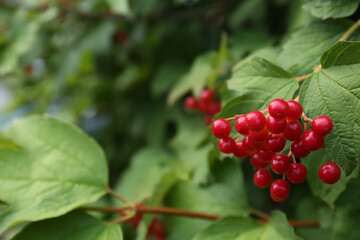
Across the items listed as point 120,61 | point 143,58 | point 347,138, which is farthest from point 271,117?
point 120,61

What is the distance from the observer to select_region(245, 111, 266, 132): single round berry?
58 centimetres

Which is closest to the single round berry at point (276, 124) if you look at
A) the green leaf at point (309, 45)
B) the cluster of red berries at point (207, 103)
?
the green leaf at point (309, 45)

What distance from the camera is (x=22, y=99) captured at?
2.72 metres

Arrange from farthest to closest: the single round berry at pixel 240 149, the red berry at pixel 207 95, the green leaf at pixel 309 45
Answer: the red berry at pixel 207 95
the green leaf at pixel 309 45
the single round berry at pixel 240 149

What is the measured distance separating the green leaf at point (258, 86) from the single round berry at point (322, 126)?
13 cm

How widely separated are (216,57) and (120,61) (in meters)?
1.19

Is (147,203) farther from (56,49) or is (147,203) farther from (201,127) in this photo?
(56,49)

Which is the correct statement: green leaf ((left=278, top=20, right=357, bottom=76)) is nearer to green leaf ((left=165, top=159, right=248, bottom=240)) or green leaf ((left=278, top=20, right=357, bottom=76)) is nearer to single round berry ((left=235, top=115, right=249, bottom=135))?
single round berry ((left=235, top=115, right=249, bottom=135))

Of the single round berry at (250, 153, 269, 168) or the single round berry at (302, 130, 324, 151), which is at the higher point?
the single round berry at (302, 130, 324, 151)

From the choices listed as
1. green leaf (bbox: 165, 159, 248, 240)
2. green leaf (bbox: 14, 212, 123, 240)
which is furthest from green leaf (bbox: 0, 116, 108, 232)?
green leaf (bbox: 165, 159, 248, 240)

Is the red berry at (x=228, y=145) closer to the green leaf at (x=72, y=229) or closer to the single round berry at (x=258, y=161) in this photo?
the single round berry at (x=258, y=161)

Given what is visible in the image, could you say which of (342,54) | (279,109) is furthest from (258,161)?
(342,54)

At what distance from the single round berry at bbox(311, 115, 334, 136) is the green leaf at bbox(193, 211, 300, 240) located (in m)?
0.32

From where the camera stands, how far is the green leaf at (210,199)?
1013 millimetres
